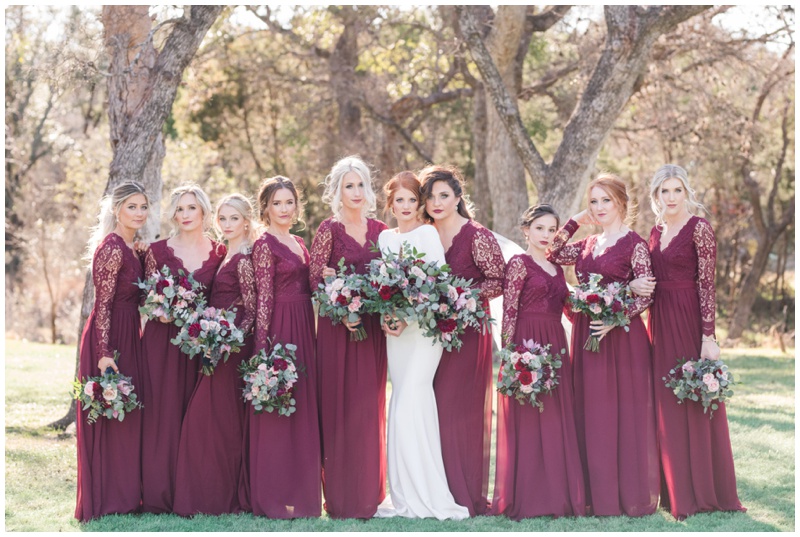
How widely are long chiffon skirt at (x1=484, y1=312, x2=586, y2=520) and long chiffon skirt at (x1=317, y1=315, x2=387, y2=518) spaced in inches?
33.6

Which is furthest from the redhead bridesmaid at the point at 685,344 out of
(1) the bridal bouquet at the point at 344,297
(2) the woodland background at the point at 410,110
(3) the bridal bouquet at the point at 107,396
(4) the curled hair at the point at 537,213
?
(2) the woodland background at the point at 410,110

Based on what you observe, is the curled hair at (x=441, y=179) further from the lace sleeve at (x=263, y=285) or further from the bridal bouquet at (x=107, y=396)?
the bridal bouquet at (x=107, y=396)

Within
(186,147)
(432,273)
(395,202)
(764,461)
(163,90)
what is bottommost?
(764,461)

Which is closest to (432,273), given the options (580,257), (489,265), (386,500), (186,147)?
(489,265)

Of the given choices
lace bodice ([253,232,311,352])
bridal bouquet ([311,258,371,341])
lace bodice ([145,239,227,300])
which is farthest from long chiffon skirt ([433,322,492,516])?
lace bodice ([145,239,227,300])

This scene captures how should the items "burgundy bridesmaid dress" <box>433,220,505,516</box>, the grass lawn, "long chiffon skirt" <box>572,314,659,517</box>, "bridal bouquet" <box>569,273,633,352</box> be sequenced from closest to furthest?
1. the grass lawn
2. "bridal bouquet" <box>569,273,633,352</box>
3. "long chiffon skirt" <box>572,314,659,517</box>
4. "burgundy bridesmaid dress" <box>433,220,505,516</box>

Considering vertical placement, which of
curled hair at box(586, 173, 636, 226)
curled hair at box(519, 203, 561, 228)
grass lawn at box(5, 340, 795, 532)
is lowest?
grass lawn at box(5, 340, 795, 532)

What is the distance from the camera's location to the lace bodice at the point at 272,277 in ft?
20.3

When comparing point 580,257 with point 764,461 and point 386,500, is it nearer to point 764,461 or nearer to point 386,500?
point 386,500

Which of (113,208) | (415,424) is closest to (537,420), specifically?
(415,424)

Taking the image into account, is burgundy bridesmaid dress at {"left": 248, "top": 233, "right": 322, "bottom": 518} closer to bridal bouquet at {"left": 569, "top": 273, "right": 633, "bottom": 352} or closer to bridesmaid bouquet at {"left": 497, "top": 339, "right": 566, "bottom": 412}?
bridesmaid bouquet at {"left": 497, "top": 339, "right": 566, "bottom": 412}

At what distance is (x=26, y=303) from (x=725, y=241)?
60.0ft

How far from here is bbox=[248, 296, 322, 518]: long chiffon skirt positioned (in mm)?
6121

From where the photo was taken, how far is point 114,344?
6.31 metres
